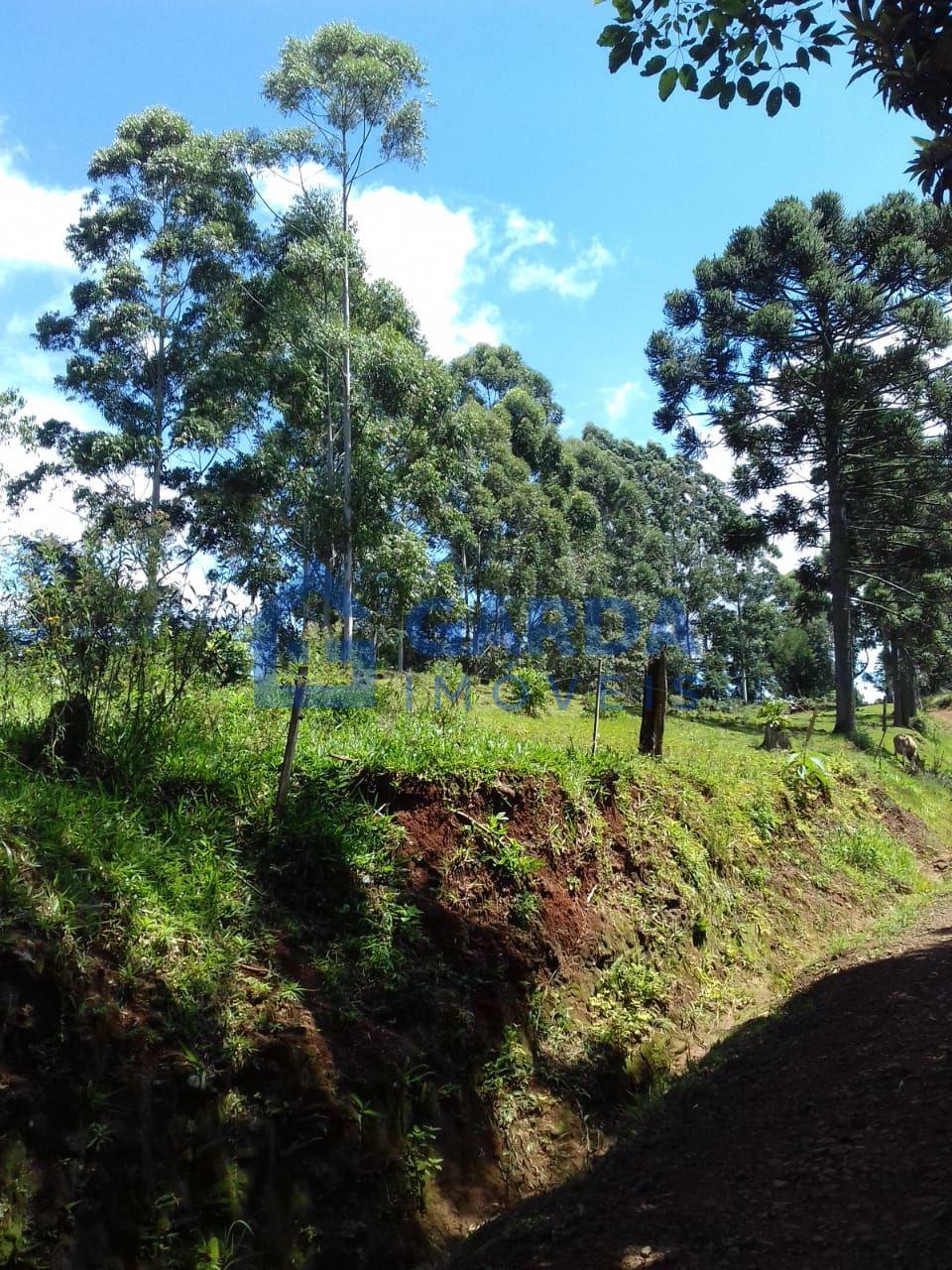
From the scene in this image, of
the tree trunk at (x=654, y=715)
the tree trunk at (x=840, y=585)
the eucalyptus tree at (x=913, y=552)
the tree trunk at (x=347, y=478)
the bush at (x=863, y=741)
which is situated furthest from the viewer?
the tree trunk at (x=840, y=585)

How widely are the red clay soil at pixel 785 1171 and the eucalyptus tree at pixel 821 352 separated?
15806 millimetres

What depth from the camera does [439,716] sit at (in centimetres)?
651

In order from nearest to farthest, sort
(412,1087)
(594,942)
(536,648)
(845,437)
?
1. (412,1087)
2. (594,942)
3. (845,437)
4. (536,648)

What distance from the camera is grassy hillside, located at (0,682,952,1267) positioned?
111 inches

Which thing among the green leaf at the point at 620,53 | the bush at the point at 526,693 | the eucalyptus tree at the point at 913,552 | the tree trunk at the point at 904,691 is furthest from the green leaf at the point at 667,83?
the tree trunk at the point at 904,691

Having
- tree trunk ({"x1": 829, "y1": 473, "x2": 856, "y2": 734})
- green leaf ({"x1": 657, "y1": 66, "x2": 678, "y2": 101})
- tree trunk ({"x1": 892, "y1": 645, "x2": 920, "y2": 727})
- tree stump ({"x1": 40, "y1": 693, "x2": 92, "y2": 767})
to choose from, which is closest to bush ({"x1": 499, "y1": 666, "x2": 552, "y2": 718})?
tree stump ({"x1": 40, "y1": 693, "x2": 92, "y2": 767})

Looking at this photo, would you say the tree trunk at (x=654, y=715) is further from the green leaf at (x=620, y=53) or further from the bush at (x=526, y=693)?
the green leaf at (x=620, y=53)

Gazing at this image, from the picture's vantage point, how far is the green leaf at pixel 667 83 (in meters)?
3.46

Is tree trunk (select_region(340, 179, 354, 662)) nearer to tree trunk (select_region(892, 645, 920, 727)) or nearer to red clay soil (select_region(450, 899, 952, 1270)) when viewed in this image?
red clay soil (select_region(450, 899, 952, 1270))

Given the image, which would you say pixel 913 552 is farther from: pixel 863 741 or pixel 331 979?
pixel 331 979

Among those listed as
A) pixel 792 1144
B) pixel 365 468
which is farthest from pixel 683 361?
pixel 792 1144

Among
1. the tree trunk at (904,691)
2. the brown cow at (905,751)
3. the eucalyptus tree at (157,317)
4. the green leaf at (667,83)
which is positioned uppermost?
the eucalyptus tree at (157,317)

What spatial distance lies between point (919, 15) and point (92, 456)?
16.6m

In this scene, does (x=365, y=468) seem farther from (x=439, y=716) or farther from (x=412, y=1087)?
(x=412, y=1087)
